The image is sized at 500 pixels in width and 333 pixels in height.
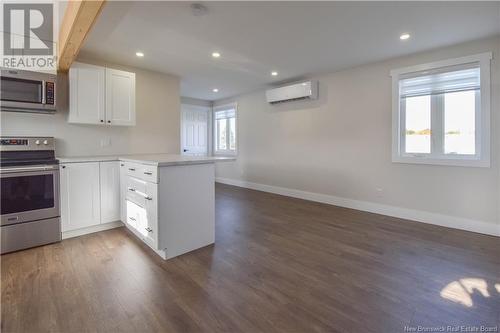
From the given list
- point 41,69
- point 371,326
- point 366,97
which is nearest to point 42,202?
point 41,69

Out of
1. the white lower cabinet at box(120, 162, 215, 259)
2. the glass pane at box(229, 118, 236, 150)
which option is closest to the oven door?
the white lower cabinet at box(120, 162, 215, 259)

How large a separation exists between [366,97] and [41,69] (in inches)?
181

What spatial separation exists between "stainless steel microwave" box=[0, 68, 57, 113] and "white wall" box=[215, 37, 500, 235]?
402 centimetres

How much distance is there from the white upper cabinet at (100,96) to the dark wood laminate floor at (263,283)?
156cm

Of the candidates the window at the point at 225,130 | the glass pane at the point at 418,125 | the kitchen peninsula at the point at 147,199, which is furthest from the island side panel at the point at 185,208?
the window at the point at 225,130

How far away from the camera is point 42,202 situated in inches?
107

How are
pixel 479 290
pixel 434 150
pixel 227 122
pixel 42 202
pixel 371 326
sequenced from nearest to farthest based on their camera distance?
pixel 371 326, pixel 479 290, pixel 42 202, pixel 434 150, pixel 227 122

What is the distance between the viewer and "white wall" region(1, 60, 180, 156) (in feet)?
10.3

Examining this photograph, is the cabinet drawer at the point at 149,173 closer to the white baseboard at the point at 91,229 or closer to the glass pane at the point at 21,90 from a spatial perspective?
the white baseboard at the point at 91,229

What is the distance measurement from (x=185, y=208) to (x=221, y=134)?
4.90 m

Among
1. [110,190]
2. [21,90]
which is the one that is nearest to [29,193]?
[110,190]

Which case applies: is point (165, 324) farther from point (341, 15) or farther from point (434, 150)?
point (434, 150)

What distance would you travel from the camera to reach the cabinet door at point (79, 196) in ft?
9.45

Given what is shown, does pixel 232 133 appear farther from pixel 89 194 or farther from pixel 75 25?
pixel 75 25
